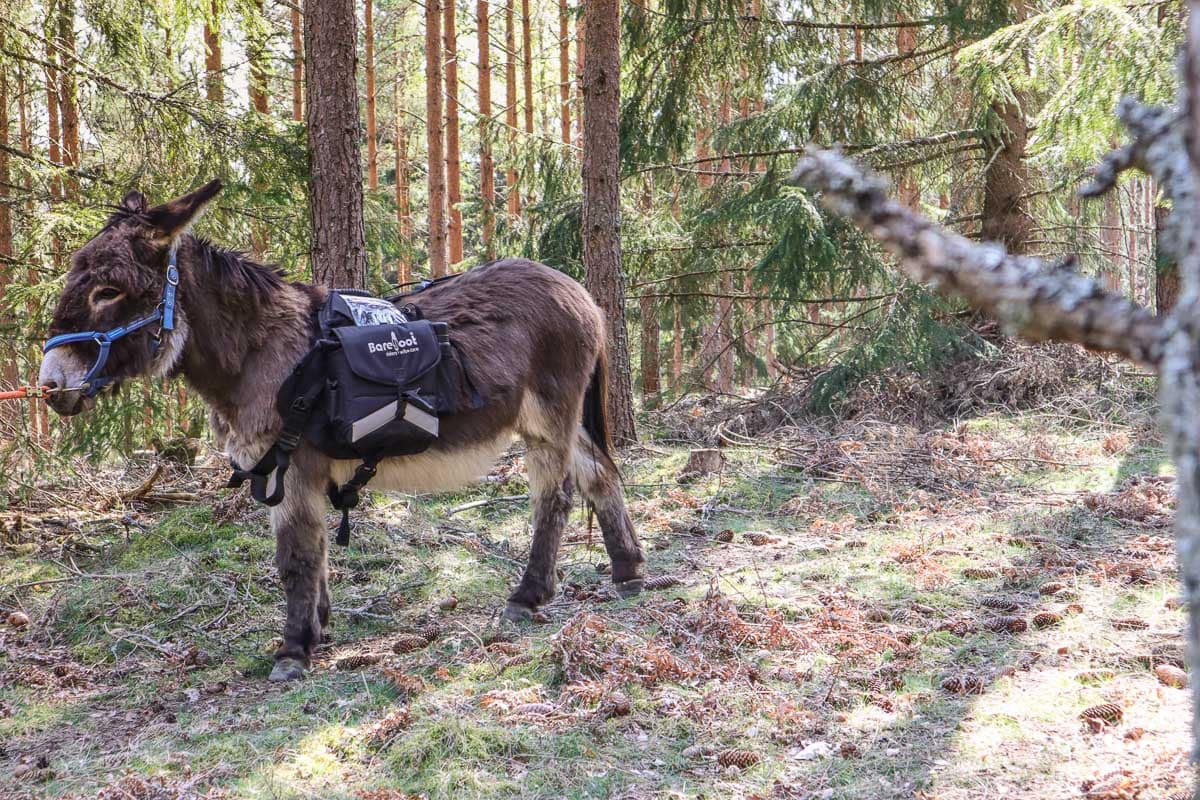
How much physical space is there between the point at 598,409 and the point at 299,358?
1831 millimetres

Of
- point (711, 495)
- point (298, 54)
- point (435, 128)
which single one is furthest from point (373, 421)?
point (435, 128)

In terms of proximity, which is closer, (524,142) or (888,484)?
(888,484)

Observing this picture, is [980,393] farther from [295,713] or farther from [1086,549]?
[295,713]

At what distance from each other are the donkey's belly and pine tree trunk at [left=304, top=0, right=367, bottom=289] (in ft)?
6.87

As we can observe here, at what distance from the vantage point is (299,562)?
4.50 m

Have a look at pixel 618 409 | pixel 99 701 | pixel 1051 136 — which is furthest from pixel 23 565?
pixel 1051 136

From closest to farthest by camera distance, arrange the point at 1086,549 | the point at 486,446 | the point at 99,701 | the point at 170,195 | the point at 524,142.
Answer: the point at 99,701 < the point at 486,446 < the point at 1086,549 < the point at 170,195 < the point at 524,142

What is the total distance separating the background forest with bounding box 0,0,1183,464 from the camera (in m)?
6.56

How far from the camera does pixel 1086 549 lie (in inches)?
→ 219

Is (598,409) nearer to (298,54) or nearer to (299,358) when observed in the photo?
(299,358)

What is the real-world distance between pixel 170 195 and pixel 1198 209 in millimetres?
7626

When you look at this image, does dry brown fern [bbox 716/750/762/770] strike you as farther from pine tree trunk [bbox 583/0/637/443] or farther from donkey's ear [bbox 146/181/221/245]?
pine tree trunk [bbox 583/0/637/443]

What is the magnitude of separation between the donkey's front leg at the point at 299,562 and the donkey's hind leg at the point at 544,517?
1064 millimetres

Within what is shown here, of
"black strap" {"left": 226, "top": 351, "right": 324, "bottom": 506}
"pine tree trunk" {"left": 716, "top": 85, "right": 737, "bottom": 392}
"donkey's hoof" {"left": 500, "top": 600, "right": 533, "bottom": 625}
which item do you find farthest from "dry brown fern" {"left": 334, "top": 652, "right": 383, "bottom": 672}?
"pine tree trunk" {"left": 716, "top": 85, "right": 737, "bottom": 392}
